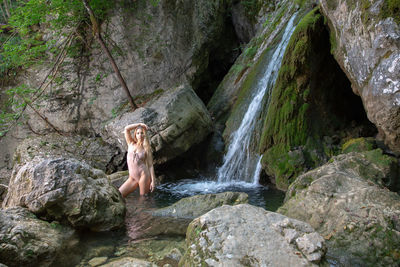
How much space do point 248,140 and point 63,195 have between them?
14.7 feet

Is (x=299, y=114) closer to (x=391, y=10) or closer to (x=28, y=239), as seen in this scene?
(x=391, y=10)

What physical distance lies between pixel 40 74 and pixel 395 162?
10.5 m

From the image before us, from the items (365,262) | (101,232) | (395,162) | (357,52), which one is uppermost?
(357,52)

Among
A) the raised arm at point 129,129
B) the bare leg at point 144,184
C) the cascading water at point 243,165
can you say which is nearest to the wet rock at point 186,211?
the bare leg at point 144,184

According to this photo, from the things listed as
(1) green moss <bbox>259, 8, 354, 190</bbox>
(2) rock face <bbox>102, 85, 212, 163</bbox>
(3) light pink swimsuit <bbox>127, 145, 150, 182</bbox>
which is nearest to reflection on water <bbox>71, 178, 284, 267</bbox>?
(3) light pink swimsuit <bbox>127, 145, 150, 182</bbox>

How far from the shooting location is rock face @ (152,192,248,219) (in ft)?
15.0

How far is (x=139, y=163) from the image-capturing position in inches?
244

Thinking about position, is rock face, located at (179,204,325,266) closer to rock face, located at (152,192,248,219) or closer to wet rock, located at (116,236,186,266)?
wet rock, located at (116,236,186,266)

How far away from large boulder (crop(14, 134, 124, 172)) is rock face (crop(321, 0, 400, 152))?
21.6ft

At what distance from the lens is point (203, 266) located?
2.19 meters

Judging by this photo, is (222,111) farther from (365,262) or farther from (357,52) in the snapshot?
(365,262)

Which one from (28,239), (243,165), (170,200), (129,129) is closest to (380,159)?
(243,165)

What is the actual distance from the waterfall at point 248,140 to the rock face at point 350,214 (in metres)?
2.95

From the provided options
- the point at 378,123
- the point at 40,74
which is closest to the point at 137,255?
the point at 378,123
